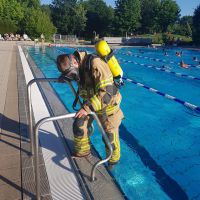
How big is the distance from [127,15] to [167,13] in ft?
28.0

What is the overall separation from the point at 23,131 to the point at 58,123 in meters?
0.68

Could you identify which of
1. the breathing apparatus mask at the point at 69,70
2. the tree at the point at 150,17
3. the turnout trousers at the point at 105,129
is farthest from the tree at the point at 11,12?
the breathing apparatus mask at the point at 69,70

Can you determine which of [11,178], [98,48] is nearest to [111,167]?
[11,178]

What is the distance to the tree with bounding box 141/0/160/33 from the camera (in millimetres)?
60281

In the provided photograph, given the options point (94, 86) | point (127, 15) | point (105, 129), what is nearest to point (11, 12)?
point (127, 15)

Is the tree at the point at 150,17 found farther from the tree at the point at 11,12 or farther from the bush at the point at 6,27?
the bush at the point at 6,27

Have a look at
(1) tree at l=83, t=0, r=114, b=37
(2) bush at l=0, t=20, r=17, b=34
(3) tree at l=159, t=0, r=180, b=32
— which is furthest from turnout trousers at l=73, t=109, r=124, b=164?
(1) tree at l=83, t=0, r=114, b=37

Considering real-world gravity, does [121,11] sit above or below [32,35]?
above

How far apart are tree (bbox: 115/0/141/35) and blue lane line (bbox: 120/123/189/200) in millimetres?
55768

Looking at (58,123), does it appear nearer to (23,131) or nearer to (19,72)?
(23,131)

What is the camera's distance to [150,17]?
6266cm

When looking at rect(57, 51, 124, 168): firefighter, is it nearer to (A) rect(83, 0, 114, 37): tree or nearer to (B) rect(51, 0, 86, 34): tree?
(B) rect(51, 0, 86, 34): tree

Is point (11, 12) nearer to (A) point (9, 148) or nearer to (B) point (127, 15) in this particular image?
(B) point (127, 15)

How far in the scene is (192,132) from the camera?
20.3ft
